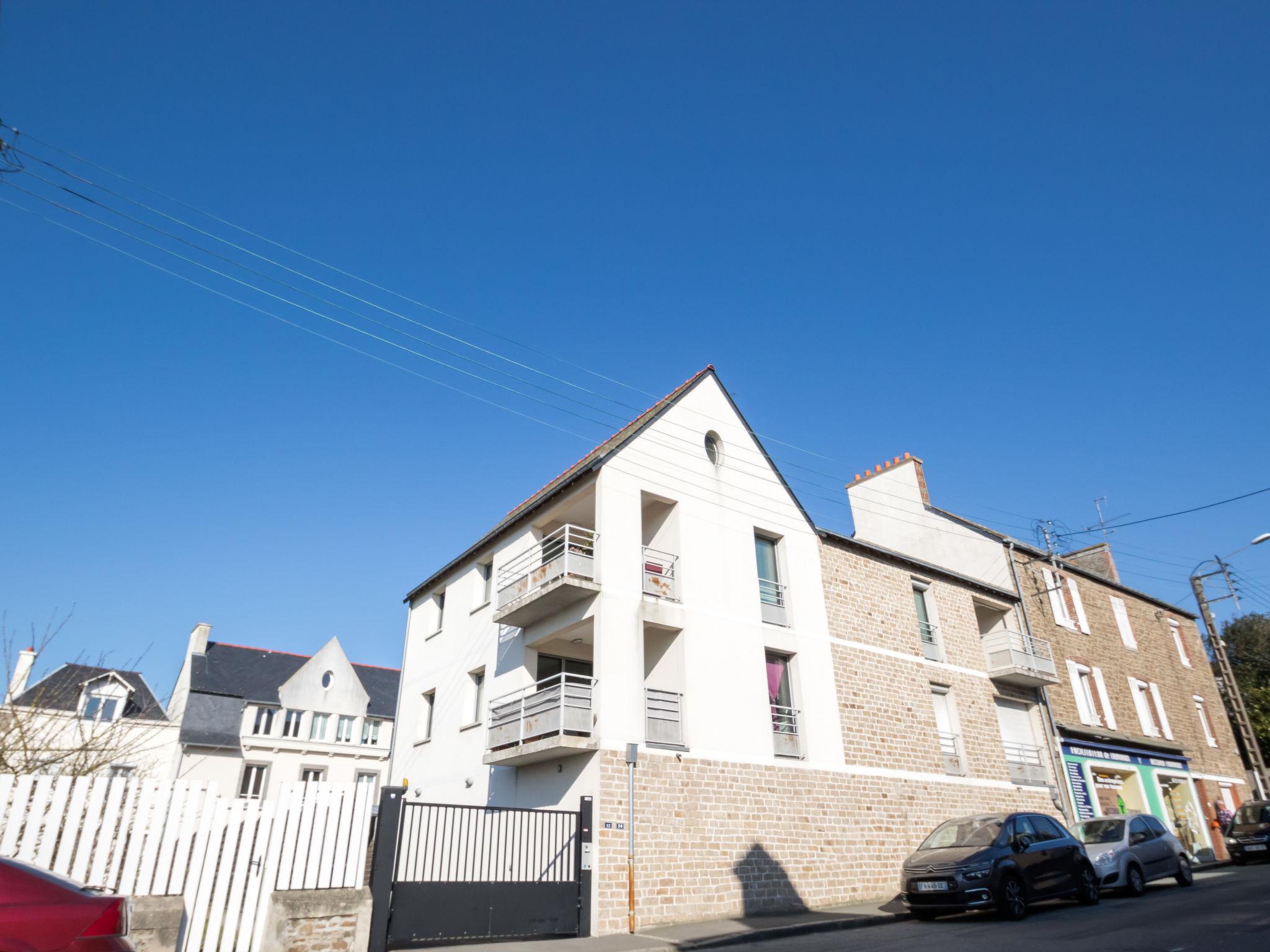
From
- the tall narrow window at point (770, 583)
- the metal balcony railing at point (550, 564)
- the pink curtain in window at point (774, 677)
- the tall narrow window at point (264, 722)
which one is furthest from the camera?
the tall narrow window at point (264, 722)

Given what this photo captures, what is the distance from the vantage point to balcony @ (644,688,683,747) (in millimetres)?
14164

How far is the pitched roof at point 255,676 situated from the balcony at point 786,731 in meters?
21.7

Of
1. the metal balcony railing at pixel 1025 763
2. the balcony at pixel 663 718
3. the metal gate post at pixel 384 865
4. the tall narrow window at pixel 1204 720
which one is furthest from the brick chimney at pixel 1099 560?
the metal gate post at pixel 384 865

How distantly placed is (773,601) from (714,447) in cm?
382

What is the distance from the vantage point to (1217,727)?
29578mm

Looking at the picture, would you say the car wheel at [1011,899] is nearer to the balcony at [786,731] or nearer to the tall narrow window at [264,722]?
the balcony at [786,731]

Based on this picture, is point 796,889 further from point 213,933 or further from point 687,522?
point 213,933

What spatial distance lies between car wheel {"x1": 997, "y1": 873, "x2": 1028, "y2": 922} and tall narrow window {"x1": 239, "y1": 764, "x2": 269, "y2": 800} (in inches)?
1178

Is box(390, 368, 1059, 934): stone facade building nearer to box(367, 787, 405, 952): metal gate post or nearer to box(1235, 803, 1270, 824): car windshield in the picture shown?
box(367, 787, 405, 952): metal gate post

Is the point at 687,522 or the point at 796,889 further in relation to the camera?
the point at 687,522

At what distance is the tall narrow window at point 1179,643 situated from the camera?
98.5 feet

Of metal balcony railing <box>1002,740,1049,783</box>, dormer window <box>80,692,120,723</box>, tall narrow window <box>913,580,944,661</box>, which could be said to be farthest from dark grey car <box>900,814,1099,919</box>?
dormer window <box>80,692,120,723</box>

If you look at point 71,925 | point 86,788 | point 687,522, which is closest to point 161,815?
point 86,788

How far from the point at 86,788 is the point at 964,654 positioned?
1969 cm
